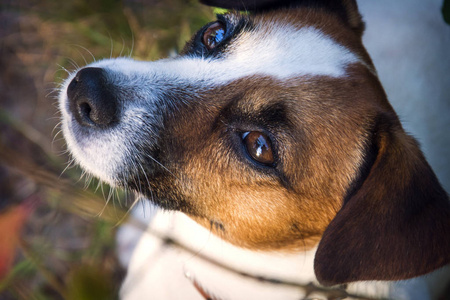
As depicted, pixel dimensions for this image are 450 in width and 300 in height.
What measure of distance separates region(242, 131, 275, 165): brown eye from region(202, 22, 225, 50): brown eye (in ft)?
1.92

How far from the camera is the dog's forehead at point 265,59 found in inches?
66.9

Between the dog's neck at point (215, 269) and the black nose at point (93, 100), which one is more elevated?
the black nose at point (93, 100)

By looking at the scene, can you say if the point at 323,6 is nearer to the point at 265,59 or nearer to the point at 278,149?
the point at 265,59

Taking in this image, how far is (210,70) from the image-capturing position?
1800 millimetres

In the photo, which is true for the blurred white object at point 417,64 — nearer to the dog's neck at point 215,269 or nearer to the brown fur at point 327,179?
the brown fur at point 327,179

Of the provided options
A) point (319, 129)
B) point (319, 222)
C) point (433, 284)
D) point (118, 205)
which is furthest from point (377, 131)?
point (118, 205)

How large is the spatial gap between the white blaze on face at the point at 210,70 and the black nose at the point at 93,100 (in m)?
0.05

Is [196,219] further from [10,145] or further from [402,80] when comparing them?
[10,145]

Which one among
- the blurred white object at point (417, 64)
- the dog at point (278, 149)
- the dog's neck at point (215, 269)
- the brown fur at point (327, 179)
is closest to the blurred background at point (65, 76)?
the blurred white object at point (417, 64)

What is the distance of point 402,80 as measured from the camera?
8.04 feet

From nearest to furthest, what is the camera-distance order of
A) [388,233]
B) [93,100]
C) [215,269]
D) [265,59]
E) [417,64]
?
[388,233], [93,100], [265,59], [215,269], [417,64]

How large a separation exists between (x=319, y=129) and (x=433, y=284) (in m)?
1.43

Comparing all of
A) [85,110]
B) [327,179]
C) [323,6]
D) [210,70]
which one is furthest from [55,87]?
[327,179]

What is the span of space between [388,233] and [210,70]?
102cm
